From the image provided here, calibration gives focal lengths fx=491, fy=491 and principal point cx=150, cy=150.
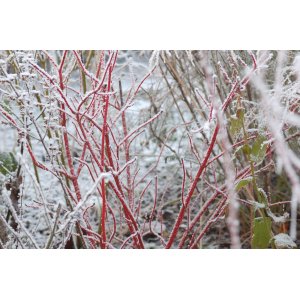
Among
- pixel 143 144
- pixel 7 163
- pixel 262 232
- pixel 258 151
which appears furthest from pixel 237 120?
pixel 7 163

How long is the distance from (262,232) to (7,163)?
0.90 m

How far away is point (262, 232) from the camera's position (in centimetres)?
154

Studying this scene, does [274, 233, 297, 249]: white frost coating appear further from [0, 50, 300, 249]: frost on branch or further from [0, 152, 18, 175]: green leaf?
[0, 152, 18, 175]: green leaf

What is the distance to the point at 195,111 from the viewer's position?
1928 millimetres

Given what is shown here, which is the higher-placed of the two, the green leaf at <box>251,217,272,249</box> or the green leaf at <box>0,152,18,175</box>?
the green leaf at <box>0,152,18,175</box>

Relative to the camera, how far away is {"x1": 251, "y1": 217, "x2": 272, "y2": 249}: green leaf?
1.53 meters

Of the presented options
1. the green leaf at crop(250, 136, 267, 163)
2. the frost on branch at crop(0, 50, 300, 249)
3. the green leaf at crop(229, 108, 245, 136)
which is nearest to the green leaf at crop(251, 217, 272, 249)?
the frost on branch at crop(0, 50, 300, 249)

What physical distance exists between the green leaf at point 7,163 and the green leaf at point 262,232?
2.80 ft

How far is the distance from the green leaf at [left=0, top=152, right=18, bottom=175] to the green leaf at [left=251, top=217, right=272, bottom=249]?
854 mm

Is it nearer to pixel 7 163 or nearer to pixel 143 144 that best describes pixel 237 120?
pixel 143 144

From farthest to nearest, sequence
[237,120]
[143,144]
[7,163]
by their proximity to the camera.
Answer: [143,144]
[7,163]
[237,120]

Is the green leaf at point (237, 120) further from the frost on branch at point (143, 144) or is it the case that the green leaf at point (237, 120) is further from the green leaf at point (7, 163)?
the green leaf at point (7, 163)

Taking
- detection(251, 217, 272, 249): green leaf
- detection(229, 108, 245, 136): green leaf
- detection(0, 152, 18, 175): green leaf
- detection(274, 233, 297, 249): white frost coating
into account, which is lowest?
detection(274, 233, 297, 249): white frost coating
